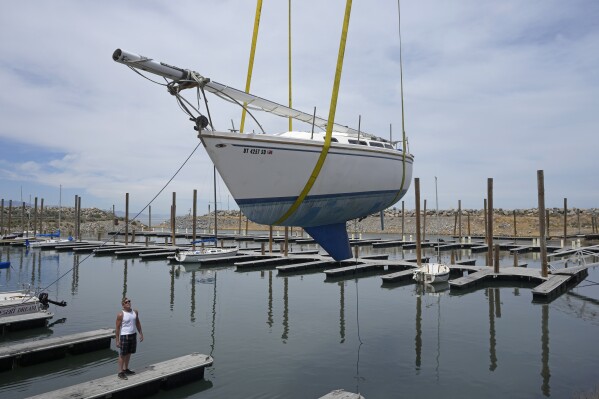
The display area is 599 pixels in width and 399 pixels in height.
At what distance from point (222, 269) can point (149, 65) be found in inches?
1517

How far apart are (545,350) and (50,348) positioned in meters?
19.9

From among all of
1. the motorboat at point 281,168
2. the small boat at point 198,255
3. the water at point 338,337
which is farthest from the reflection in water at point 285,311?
the motorboat at point 281,168

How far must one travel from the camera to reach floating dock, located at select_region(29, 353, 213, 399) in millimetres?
12391

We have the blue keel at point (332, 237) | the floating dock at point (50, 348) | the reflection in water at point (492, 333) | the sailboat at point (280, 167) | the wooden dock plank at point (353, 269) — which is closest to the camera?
the sailboat at point (280, 167)

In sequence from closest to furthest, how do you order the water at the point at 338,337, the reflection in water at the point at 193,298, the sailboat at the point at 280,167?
the sailboat at the point at 280,167, the water at the point at 338,337, the reflection in water at the point at 193,298

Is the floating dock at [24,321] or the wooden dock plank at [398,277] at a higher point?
the wooden dock plank at [398,277]

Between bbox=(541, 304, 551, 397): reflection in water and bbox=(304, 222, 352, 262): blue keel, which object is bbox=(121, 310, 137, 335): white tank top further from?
bbox=(541, 304, 551, 397): reflection in water

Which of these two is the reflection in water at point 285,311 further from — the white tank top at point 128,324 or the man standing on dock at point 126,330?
the white tank top at point 128,324

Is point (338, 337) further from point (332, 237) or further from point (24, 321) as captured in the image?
point (24, 321)

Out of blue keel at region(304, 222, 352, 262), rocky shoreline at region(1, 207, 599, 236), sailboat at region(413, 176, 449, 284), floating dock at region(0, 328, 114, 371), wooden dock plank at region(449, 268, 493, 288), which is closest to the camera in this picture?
blue keel at region(304, 222, 352, 262)

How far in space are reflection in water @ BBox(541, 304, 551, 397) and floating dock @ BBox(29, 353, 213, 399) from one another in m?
11.5

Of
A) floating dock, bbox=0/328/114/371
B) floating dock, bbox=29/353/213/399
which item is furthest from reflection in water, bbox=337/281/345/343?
floating dock, bbox=0/328/114/371

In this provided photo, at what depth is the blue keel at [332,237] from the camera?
6938 mm

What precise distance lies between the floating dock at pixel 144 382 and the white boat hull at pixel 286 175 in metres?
9.71
